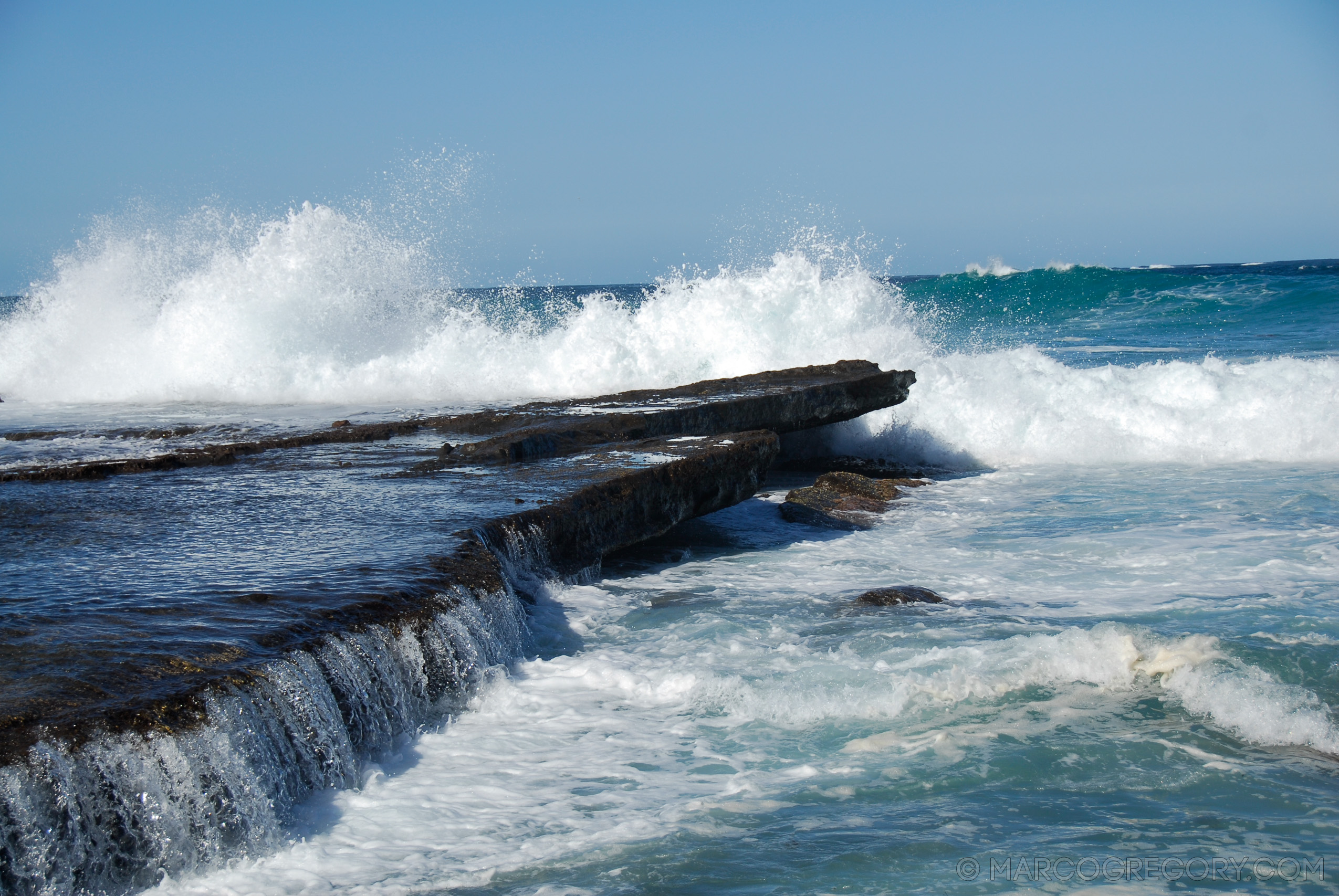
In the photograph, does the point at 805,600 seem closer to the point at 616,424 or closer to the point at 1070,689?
the point at 1070,689

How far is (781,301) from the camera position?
15406 millimetres

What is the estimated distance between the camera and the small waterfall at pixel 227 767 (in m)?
2.69

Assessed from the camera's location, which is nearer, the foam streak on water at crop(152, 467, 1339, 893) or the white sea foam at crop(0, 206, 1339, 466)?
the foam streak on water at crop(152, 467, 1339, 893)

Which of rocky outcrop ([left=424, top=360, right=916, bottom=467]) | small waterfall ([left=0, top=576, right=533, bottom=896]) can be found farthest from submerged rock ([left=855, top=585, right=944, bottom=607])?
rocky outcrop ([left=424, top=360, right=916, bottom=467])

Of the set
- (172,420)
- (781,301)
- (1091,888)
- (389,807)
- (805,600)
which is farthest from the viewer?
(781,301)

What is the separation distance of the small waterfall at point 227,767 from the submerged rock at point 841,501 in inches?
182

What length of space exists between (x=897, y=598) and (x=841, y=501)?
312 cm

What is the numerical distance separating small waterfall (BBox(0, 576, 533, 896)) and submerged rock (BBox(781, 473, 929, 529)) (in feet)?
15.2

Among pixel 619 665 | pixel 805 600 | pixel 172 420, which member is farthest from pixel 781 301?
pixel 619 665

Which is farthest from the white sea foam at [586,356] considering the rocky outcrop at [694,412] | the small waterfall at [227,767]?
the small waterfall at [227,767]

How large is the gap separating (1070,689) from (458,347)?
13094mm

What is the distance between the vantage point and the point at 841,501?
29.5 ft

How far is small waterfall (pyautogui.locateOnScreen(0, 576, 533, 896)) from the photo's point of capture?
269 centimetres

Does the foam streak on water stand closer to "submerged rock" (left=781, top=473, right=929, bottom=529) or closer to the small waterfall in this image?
the small waterfall
